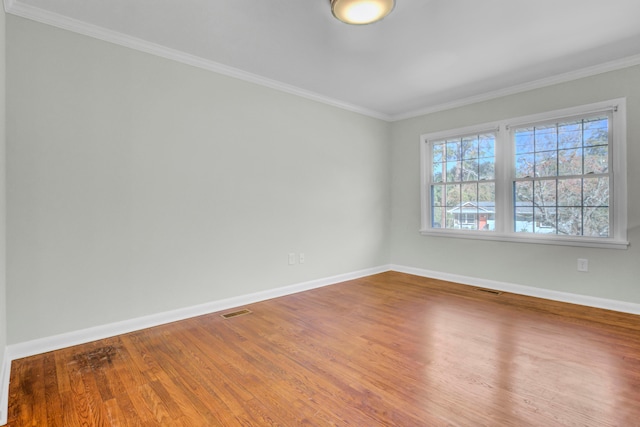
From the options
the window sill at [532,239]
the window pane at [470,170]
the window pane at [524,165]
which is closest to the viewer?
the window sill at [532,239]

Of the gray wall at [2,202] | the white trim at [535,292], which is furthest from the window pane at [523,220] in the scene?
the gray wall at [2,202]

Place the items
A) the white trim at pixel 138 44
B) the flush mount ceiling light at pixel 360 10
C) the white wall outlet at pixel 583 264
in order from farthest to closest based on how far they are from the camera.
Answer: the white wall outlet at pixel 583 264, the white trim at pixel 138 44, the flush mount ceiling light at pixel 360 10

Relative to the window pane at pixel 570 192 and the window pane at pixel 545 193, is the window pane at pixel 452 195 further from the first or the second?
the window pane at pixel 570 192

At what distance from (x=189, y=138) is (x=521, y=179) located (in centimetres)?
379

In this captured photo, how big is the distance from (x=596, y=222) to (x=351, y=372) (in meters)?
3.18

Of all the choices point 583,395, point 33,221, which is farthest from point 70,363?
point 583,395

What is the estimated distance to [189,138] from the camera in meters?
3.13

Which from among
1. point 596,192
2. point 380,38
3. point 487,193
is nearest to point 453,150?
point 487,193

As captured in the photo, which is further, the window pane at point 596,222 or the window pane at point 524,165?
the window pane at point 524,165

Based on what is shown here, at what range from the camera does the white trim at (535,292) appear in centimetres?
327

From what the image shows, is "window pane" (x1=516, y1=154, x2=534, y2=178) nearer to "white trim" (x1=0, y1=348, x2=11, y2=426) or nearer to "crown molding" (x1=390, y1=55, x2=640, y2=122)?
"crown molding" (x1=390, y1=55, x2=640, y2=122)

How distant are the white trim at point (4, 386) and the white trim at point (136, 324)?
0.47 ft

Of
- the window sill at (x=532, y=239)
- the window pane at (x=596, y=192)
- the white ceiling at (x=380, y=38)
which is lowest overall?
the window sill at (x=532, y=239)

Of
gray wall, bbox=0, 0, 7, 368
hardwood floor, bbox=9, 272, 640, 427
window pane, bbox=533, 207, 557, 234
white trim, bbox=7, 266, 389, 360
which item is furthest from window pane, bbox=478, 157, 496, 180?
gray wall, bbox=0, 0, 7, 368
